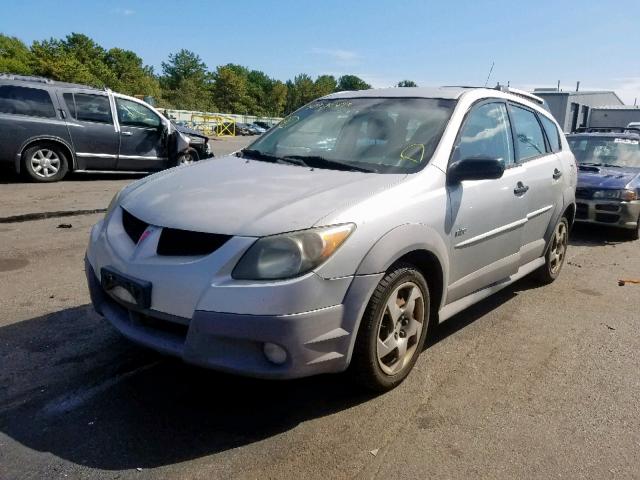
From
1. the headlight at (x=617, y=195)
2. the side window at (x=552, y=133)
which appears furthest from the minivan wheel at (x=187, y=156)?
the side window at (x=552, y=133)

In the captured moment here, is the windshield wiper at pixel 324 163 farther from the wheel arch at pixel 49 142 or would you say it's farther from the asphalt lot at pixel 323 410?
the wheel arch at pixel 49 142

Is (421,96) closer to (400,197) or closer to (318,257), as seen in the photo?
(400,197)

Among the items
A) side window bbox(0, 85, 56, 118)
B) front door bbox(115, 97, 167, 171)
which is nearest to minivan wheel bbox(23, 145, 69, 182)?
side window bbox(0, 85, 56, 118)

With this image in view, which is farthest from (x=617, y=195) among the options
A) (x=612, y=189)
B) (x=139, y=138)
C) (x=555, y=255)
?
(x=139, y=138)

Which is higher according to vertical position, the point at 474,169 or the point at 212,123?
the point at 212,123

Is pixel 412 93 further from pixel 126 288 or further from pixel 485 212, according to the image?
pixel 126 288

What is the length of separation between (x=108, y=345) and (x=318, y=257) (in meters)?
1.77

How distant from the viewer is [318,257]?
2.51 metres

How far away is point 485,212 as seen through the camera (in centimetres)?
364

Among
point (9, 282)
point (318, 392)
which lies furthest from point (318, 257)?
point (9, 282)

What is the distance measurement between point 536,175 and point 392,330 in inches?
88.5

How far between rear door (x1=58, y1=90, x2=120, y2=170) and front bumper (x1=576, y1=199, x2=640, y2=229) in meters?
8.43

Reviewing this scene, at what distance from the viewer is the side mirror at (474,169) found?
3.30m

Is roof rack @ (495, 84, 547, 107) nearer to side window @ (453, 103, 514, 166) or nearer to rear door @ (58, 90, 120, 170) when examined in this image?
side window @ (453, 103, 514, 166)
